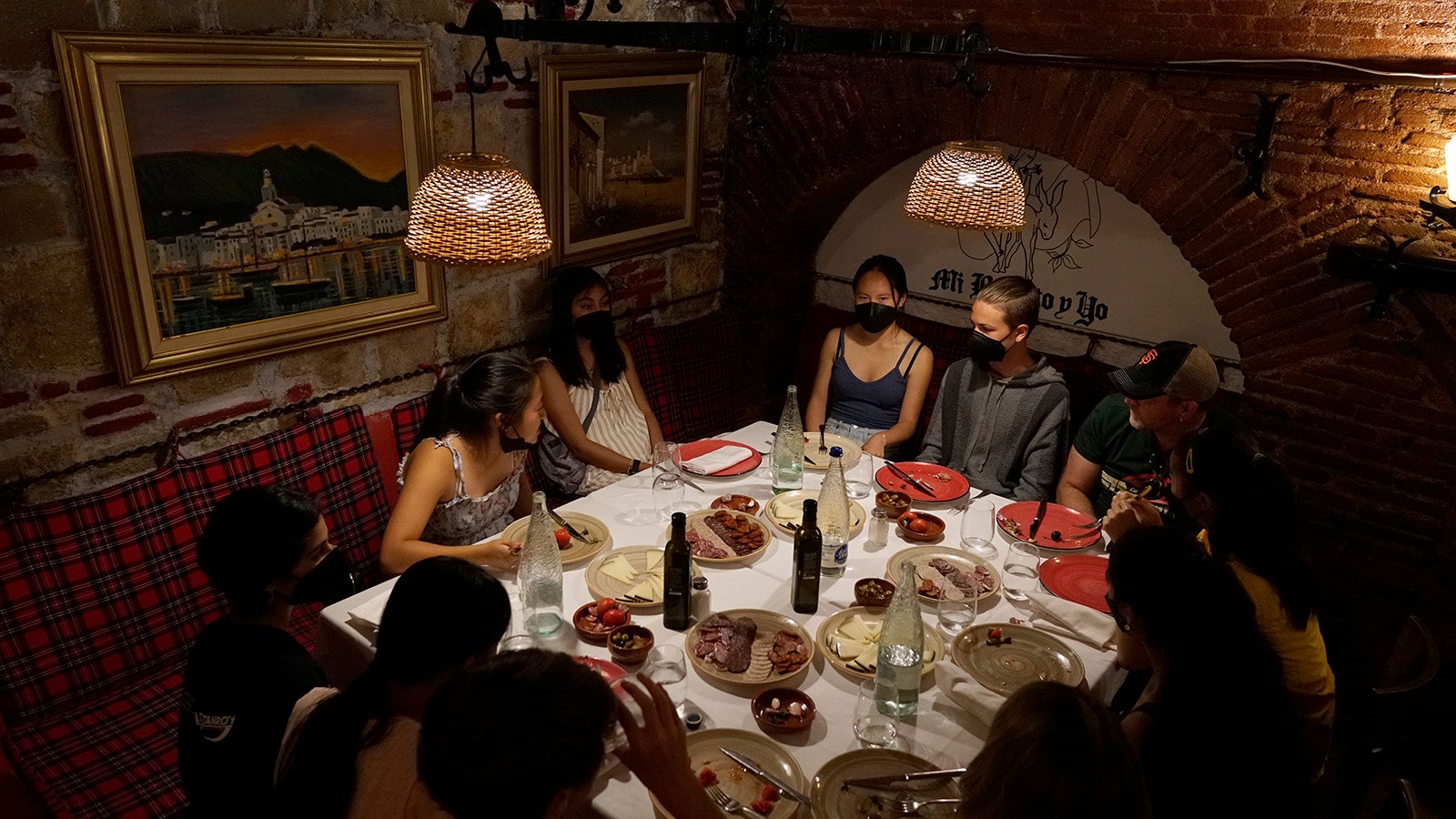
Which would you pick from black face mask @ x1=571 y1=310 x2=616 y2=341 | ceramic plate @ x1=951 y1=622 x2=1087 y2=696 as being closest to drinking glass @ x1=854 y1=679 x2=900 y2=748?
ceramic plate @ x1=951 y1=622 x2=1087 y2=696

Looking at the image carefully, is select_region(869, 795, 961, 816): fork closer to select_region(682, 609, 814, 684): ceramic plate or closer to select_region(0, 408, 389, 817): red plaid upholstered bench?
select_region(682, 609, 814, 684): ceramic plate

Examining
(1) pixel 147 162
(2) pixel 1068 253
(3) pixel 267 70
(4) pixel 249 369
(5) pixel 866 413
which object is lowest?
(5) pixel 866 413

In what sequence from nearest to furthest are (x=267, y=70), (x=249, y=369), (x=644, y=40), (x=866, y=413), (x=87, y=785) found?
1. (x=644, y=40)
2. (x=87, y=785)
3. (x=267, y=70)
4. (x=249, y=369)
5. (x=866, y=413)

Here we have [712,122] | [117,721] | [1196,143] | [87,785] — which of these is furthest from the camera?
[712,122]

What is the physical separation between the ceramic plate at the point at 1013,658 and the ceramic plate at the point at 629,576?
81 cm

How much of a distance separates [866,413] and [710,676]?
7.79ft

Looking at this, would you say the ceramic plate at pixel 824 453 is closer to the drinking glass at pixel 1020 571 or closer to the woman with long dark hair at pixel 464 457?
the drinking glass at pixel 1020 571

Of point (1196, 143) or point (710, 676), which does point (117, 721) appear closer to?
point (710, 676)

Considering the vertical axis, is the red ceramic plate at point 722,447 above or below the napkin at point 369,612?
above

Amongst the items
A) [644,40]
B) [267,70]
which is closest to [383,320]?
[267,70]

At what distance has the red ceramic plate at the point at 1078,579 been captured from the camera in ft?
8.63

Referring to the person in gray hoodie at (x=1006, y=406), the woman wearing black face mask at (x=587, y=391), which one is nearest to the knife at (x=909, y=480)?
the person in gray hoodie at (x=1006, y=406)

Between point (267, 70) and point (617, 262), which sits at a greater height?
point (267, 70)

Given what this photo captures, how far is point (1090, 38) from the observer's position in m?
3.68
